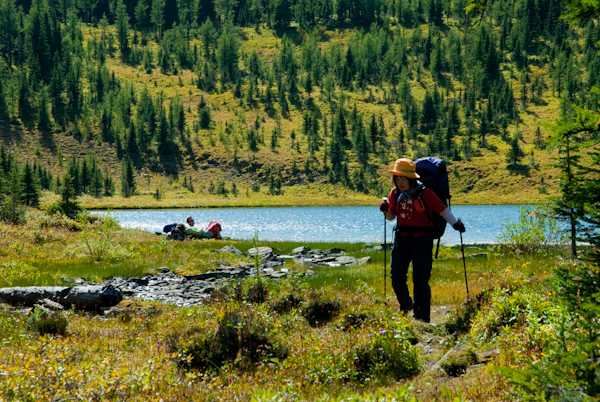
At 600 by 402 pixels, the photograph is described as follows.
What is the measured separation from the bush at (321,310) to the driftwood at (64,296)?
15.5 feet

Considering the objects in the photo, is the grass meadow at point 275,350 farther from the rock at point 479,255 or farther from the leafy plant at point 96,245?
the rock at point 479,255

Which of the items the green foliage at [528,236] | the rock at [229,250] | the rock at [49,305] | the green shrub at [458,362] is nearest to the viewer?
the green shrub at [458,362]

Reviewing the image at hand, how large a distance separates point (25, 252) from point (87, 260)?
2945 millimetres

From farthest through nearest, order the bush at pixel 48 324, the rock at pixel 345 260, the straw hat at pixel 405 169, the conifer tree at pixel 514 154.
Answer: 1. the conifer tree at pixel 514 154
2. the rock at pixel 345 260
3. the straw hat at pixel 405 169
4. the bush at pixel 48 324

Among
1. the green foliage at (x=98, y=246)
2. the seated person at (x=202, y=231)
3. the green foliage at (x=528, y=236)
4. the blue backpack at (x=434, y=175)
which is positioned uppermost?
the blue backpack at (x=434, y=175)

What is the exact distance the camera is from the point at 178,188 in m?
138

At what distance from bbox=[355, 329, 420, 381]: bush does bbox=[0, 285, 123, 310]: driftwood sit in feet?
21.6

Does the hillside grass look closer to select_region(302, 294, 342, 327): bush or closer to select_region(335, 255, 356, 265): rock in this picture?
select_region(335, 255, 356, 265): rock

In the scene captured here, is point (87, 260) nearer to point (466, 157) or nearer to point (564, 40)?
point (466, 157)

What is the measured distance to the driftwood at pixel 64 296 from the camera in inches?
405

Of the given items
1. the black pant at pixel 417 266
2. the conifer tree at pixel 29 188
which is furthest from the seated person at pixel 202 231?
the conifer tree at pixel 29 188

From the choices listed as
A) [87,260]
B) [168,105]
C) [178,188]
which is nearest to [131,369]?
[87,260]

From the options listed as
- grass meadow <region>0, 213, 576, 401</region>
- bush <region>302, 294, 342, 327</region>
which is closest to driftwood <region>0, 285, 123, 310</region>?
grass meadow <region>0, 213, 576, 401</region>

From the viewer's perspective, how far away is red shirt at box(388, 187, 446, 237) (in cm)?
841
